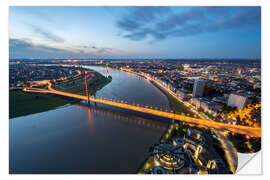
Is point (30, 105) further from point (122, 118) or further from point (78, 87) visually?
point (122, 118)

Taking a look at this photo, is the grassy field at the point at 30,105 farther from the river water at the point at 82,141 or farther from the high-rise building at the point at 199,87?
the high-rise building at the point at 199,87

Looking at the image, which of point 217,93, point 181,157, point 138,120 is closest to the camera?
Answer: point 181,157

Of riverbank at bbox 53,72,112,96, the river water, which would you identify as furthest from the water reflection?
riverbank at bbox 53,72,112,96

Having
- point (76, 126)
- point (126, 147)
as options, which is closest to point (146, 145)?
point (126, 147)

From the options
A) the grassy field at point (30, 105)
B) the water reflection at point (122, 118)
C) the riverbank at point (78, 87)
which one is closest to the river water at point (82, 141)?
the water reflection at point (122, 118)

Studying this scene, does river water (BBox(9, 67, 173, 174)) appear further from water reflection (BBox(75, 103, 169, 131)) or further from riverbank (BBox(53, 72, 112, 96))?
riverbank (BBox(53, 72, 112, 96))
